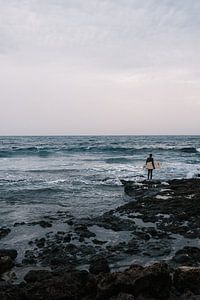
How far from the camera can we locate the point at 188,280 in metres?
6.52

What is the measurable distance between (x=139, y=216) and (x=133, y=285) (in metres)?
6.61

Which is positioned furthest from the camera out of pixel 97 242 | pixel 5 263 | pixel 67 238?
pixel 67 238

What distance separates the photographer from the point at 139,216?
42.2 ft

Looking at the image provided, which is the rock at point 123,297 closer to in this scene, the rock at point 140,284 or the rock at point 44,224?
the rock at point 140,284

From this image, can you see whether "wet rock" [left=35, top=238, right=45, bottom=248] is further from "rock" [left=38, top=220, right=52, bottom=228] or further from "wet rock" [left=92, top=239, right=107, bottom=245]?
"rock" [left=38, top=220, right=52, bottom=228]

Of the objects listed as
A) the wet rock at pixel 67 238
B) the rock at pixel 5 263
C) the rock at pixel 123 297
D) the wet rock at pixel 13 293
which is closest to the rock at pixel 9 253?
the rock at pixel 5 263

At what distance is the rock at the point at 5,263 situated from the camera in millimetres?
7770

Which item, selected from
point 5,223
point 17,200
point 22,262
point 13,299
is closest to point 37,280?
point 13,299

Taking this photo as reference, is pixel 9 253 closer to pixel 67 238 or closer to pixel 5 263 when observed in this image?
pixel 5 263

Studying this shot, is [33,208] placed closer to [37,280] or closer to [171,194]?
[171,194]

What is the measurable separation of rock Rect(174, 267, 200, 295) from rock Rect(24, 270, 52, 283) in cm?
231

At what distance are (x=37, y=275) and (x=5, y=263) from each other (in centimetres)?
107

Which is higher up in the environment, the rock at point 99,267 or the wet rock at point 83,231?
the rock at point 99,267

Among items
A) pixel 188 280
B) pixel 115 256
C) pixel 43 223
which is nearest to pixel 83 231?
pixel 43 223
